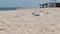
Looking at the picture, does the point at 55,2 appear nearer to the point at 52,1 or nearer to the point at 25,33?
the point at 52,1

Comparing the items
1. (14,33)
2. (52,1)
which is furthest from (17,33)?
(52,1)

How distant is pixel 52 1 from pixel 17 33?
22.0m

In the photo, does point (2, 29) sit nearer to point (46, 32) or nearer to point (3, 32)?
point (3, 32)

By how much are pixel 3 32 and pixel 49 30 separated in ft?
5.00

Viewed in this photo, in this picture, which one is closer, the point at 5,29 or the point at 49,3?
the point at 5,29

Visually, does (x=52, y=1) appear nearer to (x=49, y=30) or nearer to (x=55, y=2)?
(x=55, y=2)

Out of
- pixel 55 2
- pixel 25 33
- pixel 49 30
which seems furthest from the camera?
pixel 55 2

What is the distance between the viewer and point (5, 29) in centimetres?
513

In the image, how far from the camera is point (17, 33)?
15.3 ft

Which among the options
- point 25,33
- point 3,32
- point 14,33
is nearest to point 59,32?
point 25,33

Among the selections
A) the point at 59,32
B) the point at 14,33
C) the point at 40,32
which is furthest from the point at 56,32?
the point at 14,33

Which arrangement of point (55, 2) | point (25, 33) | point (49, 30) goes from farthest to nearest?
point (55, 2)
point (49, 30)
point (25, 33)

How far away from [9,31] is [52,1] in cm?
2179

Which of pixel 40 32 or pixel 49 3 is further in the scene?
pixel 49 3
